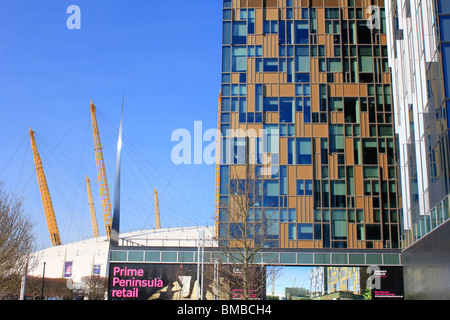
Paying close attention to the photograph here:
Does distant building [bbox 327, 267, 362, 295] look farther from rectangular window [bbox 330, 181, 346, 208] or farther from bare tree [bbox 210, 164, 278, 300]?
bare tree [bbox 210, 164, 278, 300]

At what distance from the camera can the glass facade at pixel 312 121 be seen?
210 ft

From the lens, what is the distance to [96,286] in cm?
10031

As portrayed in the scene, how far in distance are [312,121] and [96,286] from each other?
53.2 m

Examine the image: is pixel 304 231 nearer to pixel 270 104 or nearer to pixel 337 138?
pixel 337 138

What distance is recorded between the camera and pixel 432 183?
4197 centimetres

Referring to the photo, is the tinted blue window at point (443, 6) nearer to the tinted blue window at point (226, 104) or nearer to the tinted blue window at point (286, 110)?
the tinted blue window at point (286, 110)

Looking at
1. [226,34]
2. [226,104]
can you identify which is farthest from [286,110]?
[226,34]

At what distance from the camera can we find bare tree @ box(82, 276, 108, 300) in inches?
3828

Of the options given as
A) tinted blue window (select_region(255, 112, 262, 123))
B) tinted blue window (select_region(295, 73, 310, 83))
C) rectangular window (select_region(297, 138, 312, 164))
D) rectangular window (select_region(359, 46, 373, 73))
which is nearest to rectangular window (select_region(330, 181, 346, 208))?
rectangular window (select_region(297, 138, 312, 164))

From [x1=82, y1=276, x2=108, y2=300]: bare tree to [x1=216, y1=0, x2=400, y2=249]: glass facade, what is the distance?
4241 centimetres

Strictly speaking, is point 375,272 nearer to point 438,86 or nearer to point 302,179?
point 302,179

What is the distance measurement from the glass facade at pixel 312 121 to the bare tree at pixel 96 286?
139 feet

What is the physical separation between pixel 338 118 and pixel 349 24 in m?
11.5

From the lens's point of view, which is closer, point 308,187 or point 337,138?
point 308,187
